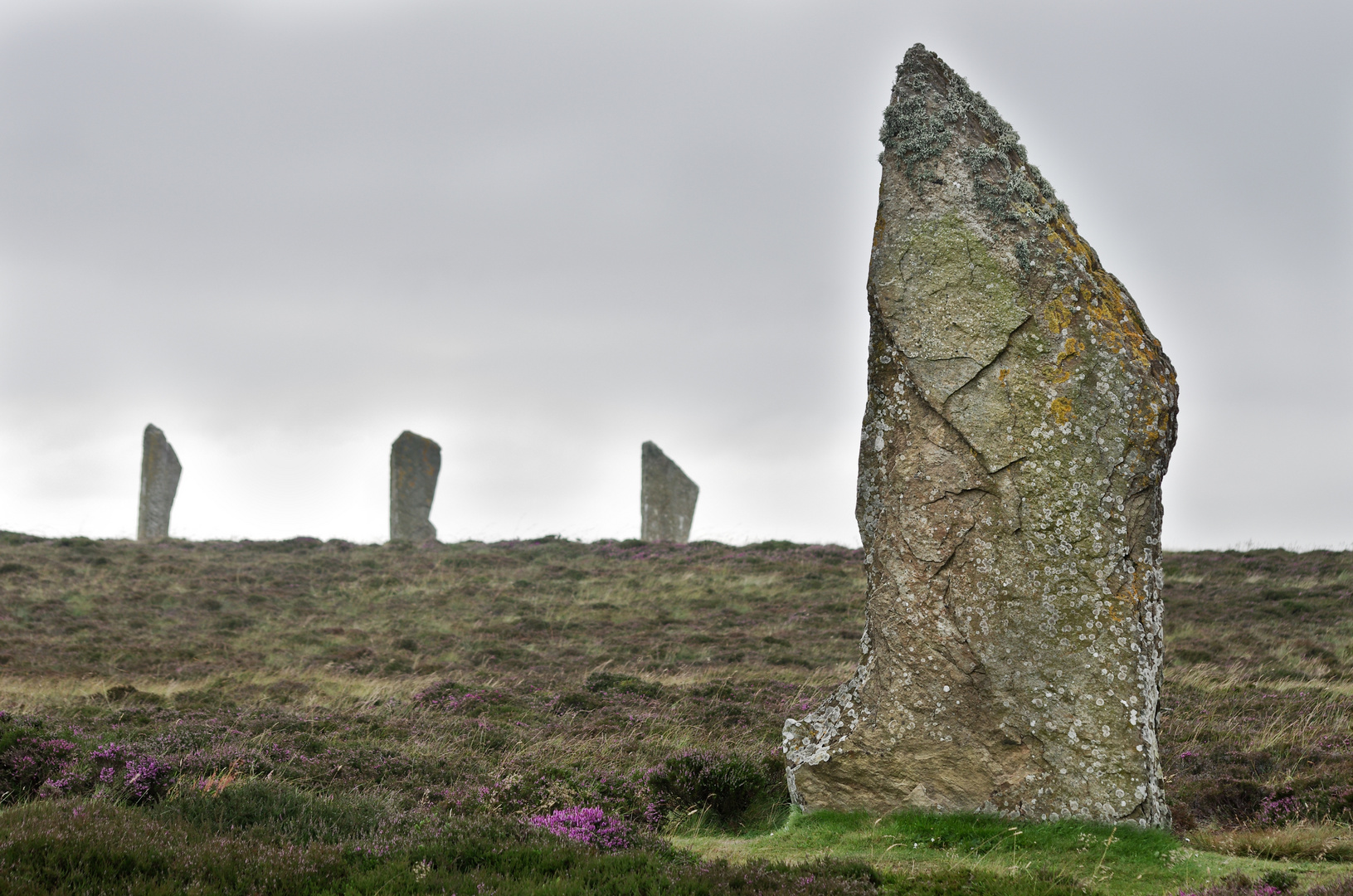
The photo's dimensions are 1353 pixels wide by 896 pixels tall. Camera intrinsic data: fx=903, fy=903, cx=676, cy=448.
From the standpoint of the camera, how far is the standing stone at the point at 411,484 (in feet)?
108

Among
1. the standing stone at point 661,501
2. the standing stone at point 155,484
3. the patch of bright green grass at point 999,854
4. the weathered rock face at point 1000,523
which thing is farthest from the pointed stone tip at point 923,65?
the standing stone at point 155,484

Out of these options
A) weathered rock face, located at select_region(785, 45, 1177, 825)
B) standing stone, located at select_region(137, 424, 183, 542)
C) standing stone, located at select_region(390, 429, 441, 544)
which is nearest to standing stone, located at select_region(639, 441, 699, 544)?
standing stone, located at select_region(390, 429, 441, 544)

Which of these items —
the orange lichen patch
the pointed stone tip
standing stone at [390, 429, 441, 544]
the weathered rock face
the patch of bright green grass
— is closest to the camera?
the patch of bright green grass

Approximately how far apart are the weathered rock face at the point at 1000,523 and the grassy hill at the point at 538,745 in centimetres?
45

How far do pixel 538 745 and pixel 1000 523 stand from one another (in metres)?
5.61

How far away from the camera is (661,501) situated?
32.4 metres

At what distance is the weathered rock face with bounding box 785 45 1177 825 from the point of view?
252 inches

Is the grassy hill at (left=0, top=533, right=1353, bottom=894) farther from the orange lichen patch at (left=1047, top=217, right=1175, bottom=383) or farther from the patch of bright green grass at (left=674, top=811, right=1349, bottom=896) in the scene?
the orange lichen patch at (left=1047, top=217, right=1175, bottom=383)

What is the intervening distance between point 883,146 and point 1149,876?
5.80 metres

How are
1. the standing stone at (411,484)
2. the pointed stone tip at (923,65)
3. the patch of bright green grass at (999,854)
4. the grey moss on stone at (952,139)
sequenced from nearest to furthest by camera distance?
the patch of bright green grass at (999,854) < the grey moss on stone at (952,139) < the pointed stone tip at (923,65) < the standing stone at (411,484)

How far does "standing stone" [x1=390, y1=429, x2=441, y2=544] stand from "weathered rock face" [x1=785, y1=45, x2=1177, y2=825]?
91.5 ft

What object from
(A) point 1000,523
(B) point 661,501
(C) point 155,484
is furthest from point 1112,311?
(C) point 155,484

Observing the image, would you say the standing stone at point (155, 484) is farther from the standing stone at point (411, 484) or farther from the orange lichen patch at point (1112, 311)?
the orange lichen patch at point (1112, 311)

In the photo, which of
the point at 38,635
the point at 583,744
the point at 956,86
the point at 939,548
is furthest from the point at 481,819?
the point at 38,635
